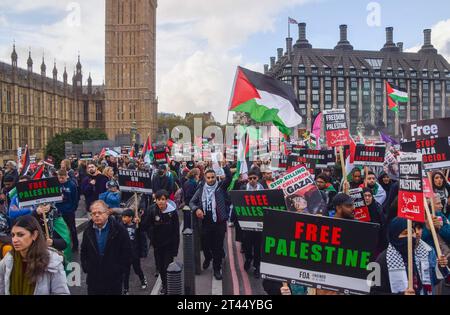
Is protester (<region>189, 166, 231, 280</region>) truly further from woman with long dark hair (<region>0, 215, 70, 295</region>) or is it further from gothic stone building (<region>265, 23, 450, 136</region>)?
gothic stone building (<region>265, 23, 450, 136</region>)

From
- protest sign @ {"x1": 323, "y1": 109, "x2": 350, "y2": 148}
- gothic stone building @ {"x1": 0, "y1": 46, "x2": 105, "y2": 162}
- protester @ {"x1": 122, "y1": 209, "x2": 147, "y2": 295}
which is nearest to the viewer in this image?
protester @ {"x1": 122, "y1": 209, "x2": 147, "y2": 295}

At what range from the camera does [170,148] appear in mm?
23906

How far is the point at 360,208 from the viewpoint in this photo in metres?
6.86

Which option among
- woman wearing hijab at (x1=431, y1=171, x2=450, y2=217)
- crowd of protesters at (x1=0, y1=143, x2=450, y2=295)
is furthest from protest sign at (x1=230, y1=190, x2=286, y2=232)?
woman wearing hijab at (x1=431, y1=171, x2=450, y2=217)

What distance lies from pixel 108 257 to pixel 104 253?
0.06 m

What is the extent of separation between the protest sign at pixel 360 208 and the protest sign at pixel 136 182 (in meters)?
3.49

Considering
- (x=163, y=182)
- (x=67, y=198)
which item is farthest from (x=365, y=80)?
(x=67, y=198)

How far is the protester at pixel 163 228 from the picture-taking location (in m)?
6.90

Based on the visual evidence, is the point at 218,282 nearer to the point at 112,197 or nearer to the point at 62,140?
the point at 112,197

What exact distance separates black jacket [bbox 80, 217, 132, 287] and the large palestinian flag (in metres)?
3.74

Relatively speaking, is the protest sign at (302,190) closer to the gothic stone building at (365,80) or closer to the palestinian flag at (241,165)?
the palestinian flag at (241,165)

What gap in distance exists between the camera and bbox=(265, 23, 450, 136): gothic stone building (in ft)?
303

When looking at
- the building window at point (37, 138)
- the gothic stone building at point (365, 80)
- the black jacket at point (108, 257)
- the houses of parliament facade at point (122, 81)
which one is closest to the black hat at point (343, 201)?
the black jacket at point (108, 257)
